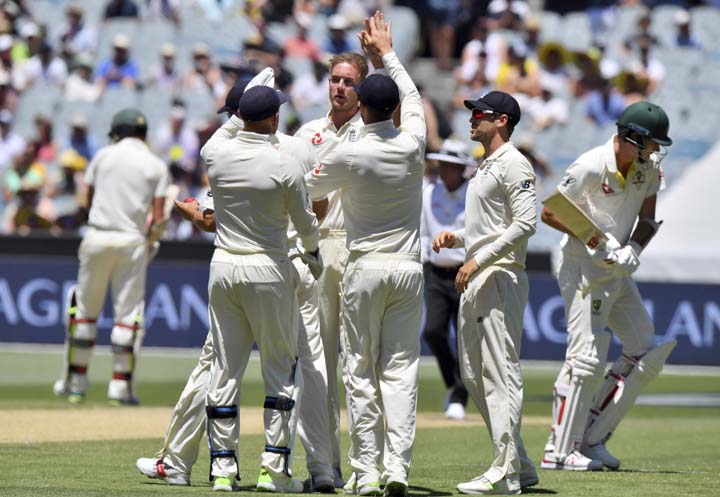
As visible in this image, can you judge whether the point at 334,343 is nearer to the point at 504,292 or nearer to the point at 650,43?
the point at 504,292

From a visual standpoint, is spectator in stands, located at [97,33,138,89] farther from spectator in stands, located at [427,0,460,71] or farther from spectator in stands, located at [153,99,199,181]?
spectator in stands, located at [427,0,460,71]

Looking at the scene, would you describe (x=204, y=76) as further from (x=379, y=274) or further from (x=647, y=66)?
(x=379, y=274)

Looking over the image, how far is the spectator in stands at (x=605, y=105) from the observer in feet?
76.3

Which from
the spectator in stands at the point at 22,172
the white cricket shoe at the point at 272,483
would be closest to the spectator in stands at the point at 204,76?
the spectator in stands at the point at 22,172

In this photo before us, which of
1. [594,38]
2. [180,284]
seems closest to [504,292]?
[180,284]

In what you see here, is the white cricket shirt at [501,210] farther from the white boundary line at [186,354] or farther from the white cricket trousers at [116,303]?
the white boundary line at [186,354]

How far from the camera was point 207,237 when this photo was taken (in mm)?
20734

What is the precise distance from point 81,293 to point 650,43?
1277cm

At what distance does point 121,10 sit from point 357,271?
21.0 m

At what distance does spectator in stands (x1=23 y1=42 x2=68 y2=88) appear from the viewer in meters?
26.9

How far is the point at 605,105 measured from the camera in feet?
76.5

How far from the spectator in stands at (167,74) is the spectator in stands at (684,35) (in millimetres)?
8486

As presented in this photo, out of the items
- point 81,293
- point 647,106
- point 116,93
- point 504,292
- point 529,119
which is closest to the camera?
point 504,292

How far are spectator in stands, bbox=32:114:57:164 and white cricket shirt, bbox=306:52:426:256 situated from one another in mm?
17147
